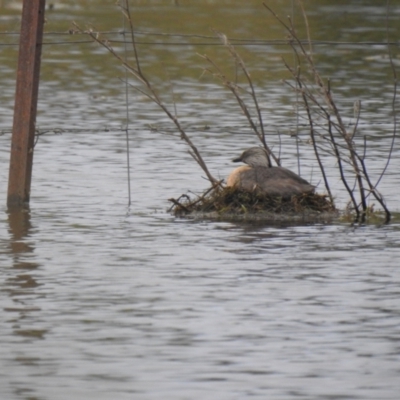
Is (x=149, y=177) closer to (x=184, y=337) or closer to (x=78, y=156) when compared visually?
(x=78, y=156)

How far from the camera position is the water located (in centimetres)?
736

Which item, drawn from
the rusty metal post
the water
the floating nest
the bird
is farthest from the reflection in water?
the bird

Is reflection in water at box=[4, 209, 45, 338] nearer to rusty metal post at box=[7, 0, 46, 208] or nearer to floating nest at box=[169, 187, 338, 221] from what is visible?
rusty metal post at box=[7, 0, 46, 208]

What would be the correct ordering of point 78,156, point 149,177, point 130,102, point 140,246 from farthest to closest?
point 130,102 → point 78,156 → point 149,177 → point 140,246

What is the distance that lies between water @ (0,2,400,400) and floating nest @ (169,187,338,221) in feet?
0.99

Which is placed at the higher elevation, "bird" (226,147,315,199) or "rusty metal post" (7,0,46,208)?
"rusty metal post" (7,0,46,208)

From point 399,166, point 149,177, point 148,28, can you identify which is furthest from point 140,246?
point 148,28

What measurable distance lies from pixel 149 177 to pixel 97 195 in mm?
1120

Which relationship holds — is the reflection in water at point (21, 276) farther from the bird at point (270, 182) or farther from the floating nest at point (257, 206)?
the bird at point (270, 182)

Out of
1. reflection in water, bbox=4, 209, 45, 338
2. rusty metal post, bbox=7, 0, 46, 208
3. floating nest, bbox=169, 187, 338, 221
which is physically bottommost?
reflection in water, bbox=4, 209, 45, 338

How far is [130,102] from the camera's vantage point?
22.0 meters

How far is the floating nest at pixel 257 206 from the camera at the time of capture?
1245 centimetres

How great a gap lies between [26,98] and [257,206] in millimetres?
2359

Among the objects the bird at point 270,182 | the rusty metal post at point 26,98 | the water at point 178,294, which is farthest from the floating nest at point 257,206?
the rusty metal post at point 26,98
